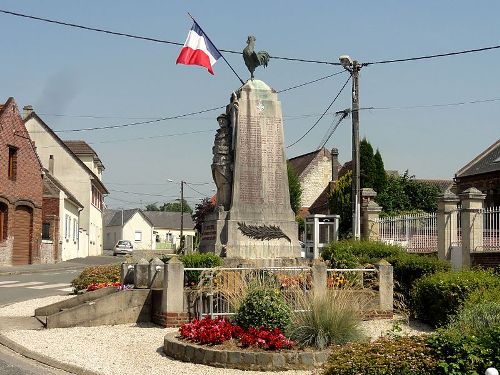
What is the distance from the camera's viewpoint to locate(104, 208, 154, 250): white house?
96.9 m

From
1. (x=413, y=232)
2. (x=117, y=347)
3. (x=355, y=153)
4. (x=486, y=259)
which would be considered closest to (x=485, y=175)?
(x=413, y=232)

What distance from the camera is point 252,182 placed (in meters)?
17.6

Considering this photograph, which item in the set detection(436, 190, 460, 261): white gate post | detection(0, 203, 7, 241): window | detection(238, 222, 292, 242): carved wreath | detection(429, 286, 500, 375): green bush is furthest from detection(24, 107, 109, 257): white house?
detection(429, 286, 500, 375): green bush

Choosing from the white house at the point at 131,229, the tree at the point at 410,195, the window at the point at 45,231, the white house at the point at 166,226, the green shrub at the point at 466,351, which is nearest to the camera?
the green shrub at the point at 466,351

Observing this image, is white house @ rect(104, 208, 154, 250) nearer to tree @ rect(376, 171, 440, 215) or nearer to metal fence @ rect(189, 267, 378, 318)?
tree @ rect(376, 171, 440, 215)

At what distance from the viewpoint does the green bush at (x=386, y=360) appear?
7660 millimetres

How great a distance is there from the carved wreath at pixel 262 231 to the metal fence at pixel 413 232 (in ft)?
23.0

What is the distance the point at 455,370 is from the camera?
740 cm

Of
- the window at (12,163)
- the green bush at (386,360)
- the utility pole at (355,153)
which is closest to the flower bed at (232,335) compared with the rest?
the green bush at (386,360)

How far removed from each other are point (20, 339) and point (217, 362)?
14.2 ft

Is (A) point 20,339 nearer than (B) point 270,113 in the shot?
Yes

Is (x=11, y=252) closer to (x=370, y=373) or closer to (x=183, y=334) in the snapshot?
(x=183, y=334)

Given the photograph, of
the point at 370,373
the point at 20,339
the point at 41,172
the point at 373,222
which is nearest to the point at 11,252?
the point at 41,172

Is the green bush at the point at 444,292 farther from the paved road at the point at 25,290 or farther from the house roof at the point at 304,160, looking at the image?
the house roof at the point at 304,160
